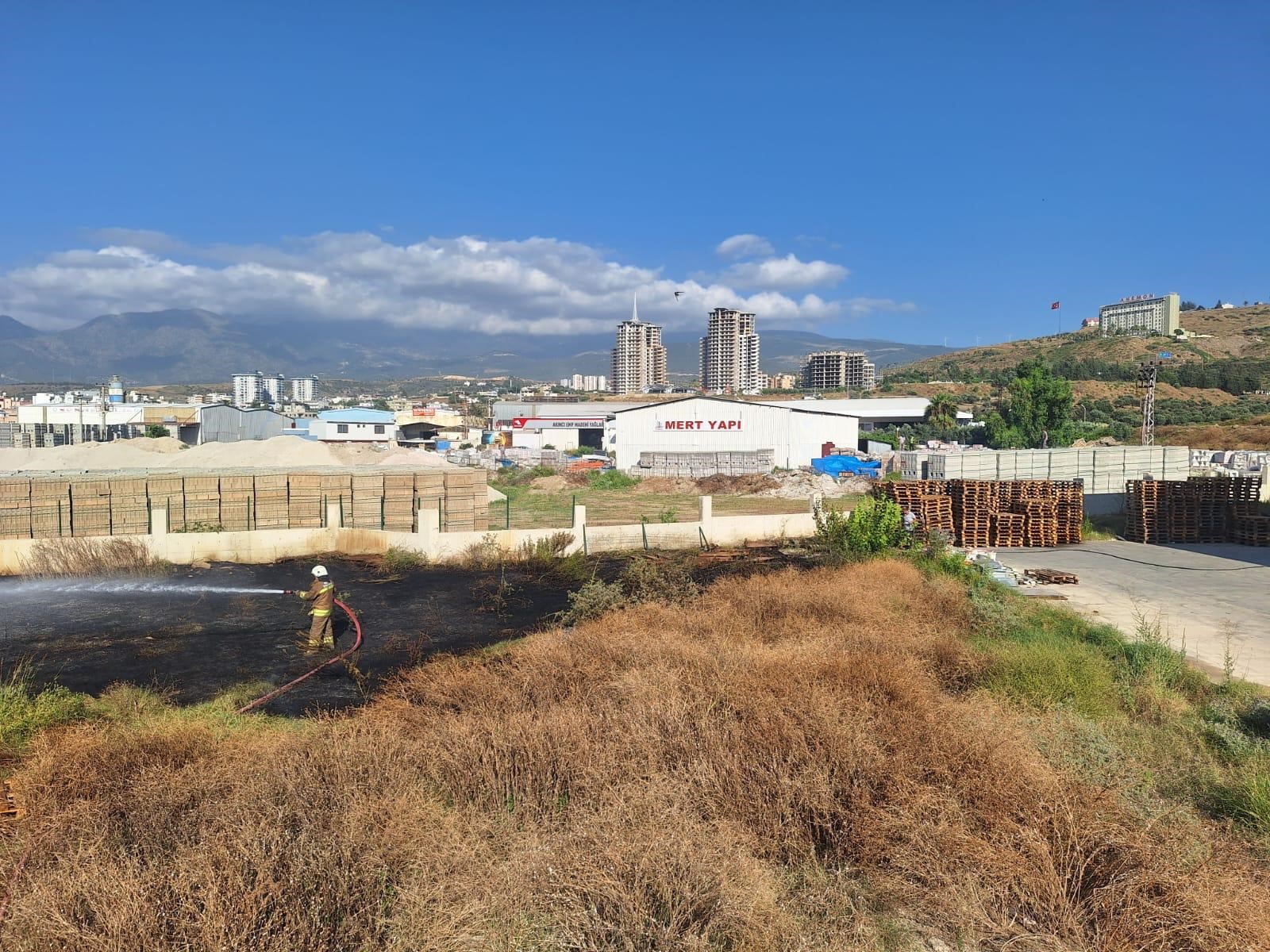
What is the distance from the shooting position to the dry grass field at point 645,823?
13.7ft

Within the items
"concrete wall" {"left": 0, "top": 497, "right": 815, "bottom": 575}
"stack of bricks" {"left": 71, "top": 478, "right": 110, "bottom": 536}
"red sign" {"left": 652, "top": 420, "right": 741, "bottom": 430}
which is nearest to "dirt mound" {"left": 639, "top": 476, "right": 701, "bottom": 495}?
"red sign" {"left": 652, "top": 420, "right": 741, "bottom": 430}

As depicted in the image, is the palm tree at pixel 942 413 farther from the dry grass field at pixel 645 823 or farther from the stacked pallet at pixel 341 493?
the dry grass field at pixel 645 823

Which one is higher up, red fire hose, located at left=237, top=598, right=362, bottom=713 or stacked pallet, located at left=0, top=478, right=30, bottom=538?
stacked pallet, located at left=0, top=478, right=30, bottom=538

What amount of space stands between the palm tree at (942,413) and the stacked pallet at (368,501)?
203ft

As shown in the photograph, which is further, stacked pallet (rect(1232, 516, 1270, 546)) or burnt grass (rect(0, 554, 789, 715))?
stacked pallet (rect(1232, 516, 1270, 546))

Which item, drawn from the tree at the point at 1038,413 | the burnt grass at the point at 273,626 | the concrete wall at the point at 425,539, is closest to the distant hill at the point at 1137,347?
the tree at the point at 1038,413

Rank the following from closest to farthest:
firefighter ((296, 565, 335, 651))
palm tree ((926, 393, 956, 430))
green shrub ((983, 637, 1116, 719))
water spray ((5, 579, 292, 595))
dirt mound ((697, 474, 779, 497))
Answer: green shrub ((983, 637, 1116, 719)), firefighter ((296, 565, 335, 651)), water spray ((5, 579, 292, 595)), dirt mound ((697, 474, 779, 497)), palm tree ((926, 393, 956, 430))

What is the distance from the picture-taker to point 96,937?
12.0 ft

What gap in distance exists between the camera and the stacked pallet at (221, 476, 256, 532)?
70.7 ft

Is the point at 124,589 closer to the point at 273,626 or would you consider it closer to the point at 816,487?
the point at 273,626

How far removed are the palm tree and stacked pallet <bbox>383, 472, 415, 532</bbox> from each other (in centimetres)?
6126

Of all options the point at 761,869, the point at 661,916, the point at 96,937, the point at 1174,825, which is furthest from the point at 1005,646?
the point at 96,937

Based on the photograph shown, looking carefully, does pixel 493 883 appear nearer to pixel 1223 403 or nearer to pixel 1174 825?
pixel 1174 825

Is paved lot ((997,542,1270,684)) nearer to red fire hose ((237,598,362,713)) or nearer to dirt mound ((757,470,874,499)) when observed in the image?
red fire hose ((237,598,362,713))
